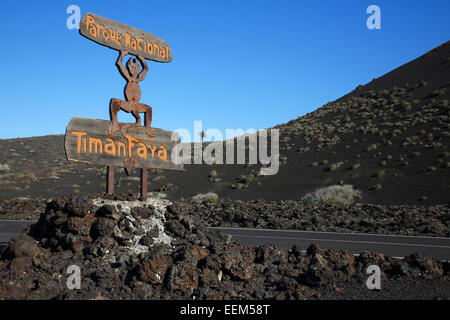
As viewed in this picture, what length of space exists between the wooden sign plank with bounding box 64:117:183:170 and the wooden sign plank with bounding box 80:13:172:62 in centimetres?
206

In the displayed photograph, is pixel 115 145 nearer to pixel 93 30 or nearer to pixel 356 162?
pixel 93 30

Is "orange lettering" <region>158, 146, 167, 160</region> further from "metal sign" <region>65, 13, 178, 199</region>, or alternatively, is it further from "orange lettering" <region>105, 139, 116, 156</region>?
"orange lettering" <region>105, 139, 116, 156</region>

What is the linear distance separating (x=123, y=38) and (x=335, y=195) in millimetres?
24873

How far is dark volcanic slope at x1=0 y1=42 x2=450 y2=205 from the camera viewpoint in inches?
1359

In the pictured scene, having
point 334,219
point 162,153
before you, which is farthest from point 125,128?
point 334,219

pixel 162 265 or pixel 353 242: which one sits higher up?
pixel 162 265

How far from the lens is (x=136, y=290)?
6582 millimetres

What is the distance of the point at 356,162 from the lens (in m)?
40.3

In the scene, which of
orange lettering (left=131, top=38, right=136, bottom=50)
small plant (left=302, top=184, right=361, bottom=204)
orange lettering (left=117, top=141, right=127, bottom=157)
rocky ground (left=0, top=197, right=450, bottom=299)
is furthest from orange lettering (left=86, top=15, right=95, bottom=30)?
small plant (left=302, top=184, right=361, bottom=204)
